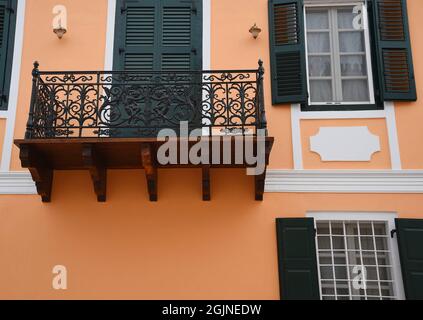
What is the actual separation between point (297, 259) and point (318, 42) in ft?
11.4

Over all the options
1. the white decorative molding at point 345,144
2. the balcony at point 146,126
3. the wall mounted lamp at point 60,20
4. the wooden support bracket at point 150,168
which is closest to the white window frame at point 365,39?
the white decorative molding at point 345,144

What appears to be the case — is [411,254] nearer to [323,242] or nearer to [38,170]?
[323,242]

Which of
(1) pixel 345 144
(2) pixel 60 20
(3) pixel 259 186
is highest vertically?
(2) pixel 60 20

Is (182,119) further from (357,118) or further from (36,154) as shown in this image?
(357,118)

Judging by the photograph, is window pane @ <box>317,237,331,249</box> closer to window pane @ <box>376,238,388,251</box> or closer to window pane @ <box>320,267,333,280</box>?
window pane @ <box>320,267,333,280</box>

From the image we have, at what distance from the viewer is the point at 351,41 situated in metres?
8.04

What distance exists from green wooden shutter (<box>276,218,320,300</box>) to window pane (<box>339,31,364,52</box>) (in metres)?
2.88

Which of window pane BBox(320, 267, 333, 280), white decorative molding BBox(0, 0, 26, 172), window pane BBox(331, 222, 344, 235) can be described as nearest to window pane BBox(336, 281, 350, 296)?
window pane BBox(320, 267, 333, 280)

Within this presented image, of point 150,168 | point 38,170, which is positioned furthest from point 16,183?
point 150,168

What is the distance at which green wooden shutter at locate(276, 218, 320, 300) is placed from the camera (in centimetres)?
670

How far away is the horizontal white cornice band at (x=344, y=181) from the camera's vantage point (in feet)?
23.3

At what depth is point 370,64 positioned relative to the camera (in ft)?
25.6

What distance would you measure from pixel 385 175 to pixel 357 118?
91cm

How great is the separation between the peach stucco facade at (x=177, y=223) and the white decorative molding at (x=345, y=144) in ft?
0.27
